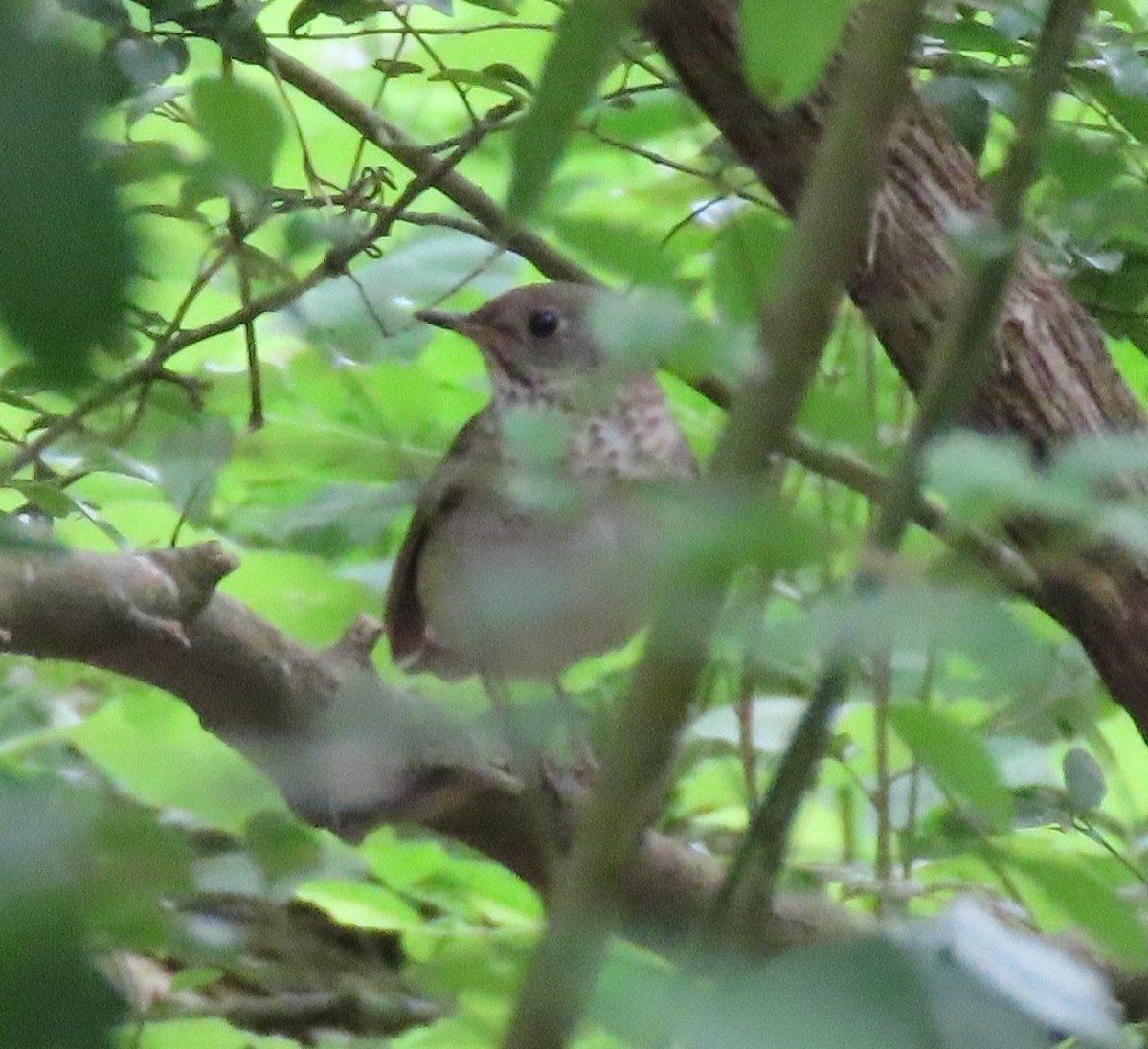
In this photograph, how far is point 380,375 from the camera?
0.86m

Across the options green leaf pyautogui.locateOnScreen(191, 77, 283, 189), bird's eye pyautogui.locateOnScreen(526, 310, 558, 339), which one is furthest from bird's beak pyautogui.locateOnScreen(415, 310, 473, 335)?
green leaf pyautogui.locateOnScreen(191, 77, 283, 189)

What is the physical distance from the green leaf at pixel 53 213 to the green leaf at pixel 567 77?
105 millimetres

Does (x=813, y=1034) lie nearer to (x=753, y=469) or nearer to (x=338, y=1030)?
(x=753, y=469)

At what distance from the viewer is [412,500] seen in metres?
0.34

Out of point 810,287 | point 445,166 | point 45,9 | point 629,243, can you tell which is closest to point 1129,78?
point 445,166

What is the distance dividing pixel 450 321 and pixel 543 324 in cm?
13

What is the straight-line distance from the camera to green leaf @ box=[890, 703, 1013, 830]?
321 millimetres

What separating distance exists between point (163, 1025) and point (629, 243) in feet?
1.13

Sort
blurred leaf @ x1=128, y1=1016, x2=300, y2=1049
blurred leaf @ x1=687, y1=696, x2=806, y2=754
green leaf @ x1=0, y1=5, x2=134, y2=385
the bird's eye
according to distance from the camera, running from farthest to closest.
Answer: the bird's eye, blurred leaf @ x1=687, y1=696, x2=806, y2=754, blurred leaf @ x1=128, y1=1016, x2=300, y2=1049, green leaf @ x1=0, y1=5, x2=134, y2=385

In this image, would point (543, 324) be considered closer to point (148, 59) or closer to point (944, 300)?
point (944, 300)

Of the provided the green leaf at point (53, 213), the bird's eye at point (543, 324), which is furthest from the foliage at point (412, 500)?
the bird's eye at point (543, 324)

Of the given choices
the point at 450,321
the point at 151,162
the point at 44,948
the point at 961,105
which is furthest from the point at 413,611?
the point at 44,948

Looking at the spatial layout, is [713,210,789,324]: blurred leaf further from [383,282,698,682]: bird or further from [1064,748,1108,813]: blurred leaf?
[1064,748,1108,813]: blurred leaf

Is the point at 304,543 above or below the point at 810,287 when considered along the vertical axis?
below
